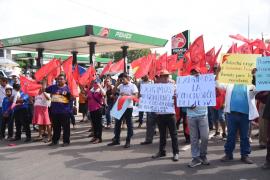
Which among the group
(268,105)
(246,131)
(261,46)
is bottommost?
(246,131)

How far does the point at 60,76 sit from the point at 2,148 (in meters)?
2.33

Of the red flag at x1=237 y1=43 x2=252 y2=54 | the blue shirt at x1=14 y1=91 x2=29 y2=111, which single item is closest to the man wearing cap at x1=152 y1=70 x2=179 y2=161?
the red flag at x1=237 y1=43 x2=252 y2=54

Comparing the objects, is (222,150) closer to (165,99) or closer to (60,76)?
(165,99)

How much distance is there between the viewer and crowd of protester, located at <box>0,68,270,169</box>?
6676 mm

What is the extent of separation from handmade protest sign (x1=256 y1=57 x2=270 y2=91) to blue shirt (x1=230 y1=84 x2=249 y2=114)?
29cm

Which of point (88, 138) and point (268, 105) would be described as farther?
point (88, 138)

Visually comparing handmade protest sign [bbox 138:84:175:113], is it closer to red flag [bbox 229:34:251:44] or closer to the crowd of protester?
the crowd of protester

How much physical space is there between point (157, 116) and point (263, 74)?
2213 mm

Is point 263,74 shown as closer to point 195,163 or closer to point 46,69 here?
point 195,163

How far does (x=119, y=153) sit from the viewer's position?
8102 mm

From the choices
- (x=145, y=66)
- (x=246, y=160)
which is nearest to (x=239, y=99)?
(x=246, y=160)

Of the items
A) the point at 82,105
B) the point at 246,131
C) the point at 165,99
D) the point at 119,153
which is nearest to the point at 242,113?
the point at 246,131

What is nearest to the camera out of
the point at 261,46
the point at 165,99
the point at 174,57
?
the point at 165,99

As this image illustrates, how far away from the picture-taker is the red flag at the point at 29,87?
9.85 m
